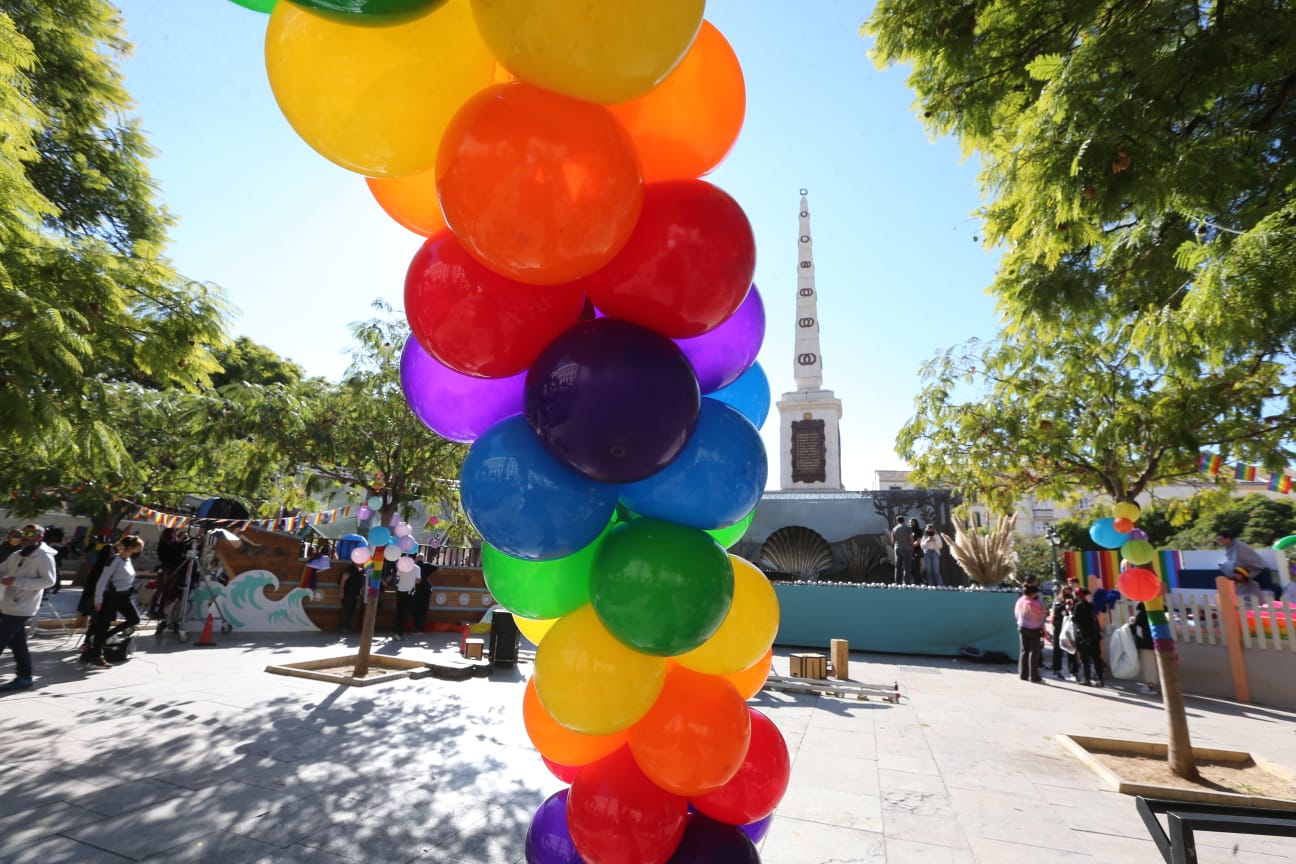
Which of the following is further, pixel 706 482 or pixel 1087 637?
pixel 1087 637

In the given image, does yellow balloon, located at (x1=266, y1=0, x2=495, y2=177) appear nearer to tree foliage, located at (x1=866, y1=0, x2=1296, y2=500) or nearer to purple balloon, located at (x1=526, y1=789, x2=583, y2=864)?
purple balloon, located at (x1=526, y1=789, x2=583, y2=864)

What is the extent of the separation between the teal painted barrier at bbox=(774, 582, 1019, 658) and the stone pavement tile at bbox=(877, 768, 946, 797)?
26.2ft

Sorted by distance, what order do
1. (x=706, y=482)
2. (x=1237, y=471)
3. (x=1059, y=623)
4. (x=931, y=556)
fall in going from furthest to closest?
(x=931, y=556) < (x=1059, y=623) < (x=1237, y=471) < (x=706, y=482)

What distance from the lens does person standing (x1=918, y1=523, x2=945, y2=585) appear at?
16302 millimetres

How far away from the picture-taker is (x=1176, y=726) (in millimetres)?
5824

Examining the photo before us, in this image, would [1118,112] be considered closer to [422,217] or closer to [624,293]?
[624,293]

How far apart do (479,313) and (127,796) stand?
4863mm

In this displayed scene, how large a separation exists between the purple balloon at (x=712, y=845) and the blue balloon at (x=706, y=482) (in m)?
1.05

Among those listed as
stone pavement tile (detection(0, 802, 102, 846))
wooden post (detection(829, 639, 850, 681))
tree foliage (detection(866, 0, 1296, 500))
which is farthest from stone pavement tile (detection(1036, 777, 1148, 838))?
stone pavement tile (detection(0, 802, 102, 846))

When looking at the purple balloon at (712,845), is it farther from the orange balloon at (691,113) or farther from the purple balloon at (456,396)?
the orange balloon at (691,113)

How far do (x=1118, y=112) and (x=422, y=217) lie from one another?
12.4 feet

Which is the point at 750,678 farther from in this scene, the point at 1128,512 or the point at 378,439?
the point at 378,439

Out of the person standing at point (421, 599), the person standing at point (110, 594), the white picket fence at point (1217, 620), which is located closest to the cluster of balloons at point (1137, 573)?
the white picket fence at point (1217, 620)

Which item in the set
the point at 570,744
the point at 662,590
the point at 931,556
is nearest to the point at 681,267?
the point at 662,590
